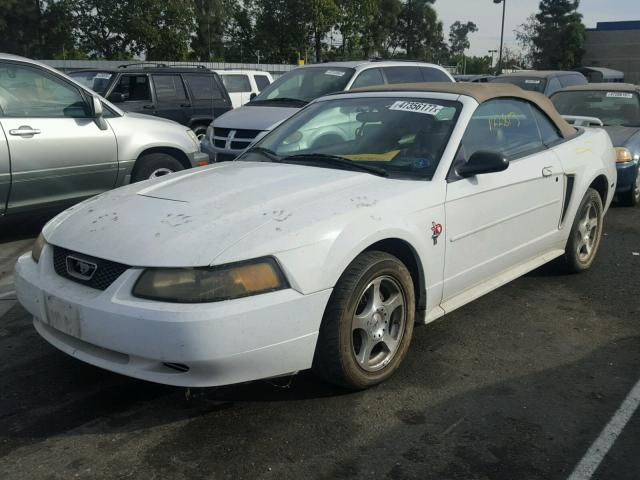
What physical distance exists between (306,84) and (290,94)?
0.27 m

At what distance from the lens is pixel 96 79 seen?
1170cm

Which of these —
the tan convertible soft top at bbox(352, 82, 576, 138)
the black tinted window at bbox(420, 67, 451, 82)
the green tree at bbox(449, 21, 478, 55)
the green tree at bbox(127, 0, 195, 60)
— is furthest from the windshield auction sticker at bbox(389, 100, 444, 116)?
the green tree at bbox(449, 21, 478, 55)

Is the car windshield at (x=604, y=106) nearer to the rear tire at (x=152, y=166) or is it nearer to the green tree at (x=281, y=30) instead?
the rear tire at (x=152, y=166)

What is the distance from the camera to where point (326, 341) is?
9.98 feet

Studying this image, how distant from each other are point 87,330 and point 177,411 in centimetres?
60

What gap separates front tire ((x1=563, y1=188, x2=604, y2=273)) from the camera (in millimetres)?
5086

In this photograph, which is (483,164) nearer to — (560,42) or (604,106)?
(604,106)

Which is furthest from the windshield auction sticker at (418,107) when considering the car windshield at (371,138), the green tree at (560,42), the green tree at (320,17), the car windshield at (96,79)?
the green tree at (560,42)

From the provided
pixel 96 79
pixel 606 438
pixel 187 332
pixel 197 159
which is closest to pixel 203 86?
pixel 96 79

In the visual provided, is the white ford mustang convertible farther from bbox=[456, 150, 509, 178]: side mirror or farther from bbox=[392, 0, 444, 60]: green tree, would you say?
bbox=[392, 0, 444, 60]: green tree

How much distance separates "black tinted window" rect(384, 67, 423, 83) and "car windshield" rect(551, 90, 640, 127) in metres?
2.11

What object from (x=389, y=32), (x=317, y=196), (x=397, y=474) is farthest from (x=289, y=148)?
(x=389, y=32)

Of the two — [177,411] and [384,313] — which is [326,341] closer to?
[384,313]

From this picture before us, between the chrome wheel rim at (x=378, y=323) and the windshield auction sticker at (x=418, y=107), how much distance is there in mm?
1261
